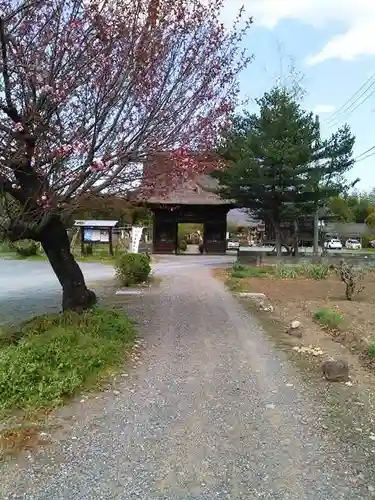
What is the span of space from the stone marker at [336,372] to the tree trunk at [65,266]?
4472mm

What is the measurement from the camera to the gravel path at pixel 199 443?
3193 mm

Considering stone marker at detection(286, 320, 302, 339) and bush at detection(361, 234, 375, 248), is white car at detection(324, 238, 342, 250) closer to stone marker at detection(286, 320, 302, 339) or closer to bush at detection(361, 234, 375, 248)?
bush at detection(361, 234, 375, 248)

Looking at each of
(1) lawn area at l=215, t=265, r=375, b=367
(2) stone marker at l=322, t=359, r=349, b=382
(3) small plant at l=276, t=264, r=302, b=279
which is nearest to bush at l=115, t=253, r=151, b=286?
(1) lawn area at l=215, t=265, r=375, b=367

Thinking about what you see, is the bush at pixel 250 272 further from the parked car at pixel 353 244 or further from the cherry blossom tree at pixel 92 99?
the parked car at pixel 353 244

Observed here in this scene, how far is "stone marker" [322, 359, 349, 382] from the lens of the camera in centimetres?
549

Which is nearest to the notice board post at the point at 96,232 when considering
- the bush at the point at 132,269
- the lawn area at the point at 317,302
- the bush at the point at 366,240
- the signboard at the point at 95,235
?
the signboard at the point at 95,235

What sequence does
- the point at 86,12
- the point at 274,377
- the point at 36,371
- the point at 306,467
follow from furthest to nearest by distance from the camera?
the point at 86,12
the point at 274,377
the point at 36,371
the point at 306,467

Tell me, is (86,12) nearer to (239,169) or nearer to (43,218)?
(43,218)

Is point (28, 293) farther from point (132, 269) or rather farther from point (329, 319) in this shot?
point (329, 319)

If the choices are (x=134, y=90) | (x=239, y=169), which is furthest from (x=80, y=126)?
(x=239, y=169)

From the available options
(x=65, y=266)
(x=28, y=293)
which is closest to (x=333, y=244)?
(x=28, y=293)

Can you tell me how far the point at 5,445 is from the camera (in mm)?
3768

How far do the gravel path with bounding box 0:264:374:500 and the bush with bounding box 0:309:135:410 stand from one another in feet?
1.05

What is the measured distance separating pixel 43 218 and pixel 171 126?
2.28m
